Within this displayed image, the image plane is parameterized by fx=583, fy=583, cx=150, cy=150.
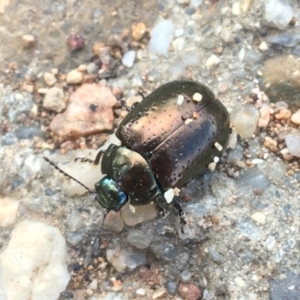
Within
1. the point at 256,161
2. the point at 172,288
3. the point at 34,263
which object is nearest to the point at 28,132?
the point at 34,263

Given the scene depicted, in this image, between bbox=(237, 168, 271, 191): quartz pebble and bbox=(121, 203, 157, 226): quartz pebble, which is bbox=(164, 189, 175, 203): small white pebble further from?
bbox=(237, 168, 271, 191): quartz pebble

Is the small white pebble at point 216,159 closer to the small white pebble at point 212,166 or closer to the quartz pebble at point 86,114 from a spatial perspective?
the small white pebble at point 212,166

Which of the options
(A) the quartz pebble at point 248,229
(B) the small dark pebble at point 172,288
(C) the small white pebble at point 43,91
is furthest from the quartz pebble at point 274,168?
(C) the small white pebble at point 43,91

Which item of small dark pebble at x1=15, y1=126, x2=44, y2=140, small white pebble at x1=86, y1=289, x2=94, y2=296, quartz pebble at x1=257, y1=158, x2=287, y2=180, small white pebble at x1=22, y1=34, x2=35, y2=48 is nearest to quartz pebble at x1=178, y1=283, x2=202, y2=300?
small white pebble at x1=86, y1=289, x2=94, y2=296

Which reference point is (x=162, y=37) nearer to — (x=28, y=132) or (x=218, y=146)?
(x=218, y=146)

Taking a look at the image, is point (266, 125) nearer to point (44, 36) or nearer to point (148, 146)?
point (148, 146)

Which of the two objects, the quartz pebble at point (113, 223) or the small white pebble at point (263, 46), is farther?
the small white pebble at point (263, 46)

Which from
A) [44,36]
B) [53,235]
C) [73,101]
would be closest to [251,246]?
[53,235]
